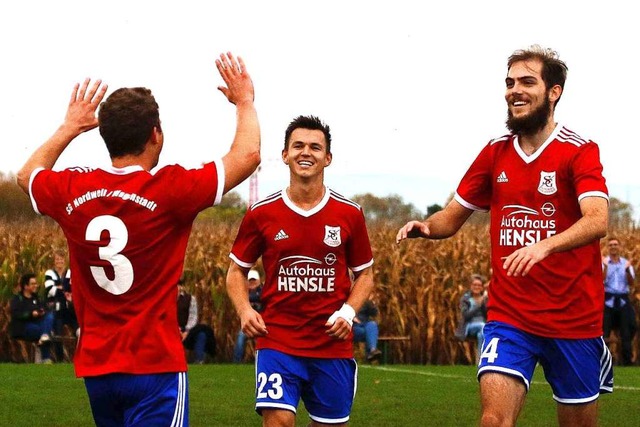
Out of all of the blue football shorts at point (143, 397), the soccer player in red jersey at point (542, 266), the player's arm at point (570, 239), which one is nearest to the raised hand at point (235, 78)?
the blue football shorts at point (143, 397)

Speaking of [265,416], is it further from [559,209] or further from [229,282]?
[559,209]

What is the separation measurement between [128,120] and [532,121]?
2908 mm

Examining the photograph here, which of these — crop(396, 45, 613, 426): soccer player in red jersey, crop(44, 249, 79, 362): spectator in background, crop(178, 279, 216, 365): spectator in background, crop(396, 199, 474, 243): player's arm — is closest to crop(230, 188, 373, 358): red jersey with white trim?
crop(396, 199, 474, 243): player's arm

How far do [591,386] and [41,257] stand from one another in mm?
21027

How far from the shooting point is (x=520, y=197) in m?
7.83

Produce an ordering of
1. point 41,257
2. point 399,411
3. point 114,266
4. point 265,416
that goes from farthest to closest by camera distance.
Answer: point 41,257, point 399,411, point 265,416, point 114,266

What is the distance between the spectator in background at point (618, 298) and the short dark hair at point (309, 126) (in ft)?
48.4

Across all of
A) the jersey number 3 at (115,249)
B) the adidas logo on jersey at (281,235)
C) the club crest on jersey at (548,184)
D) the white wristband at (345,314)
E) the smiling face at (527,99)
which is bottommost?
the white wristband at (345,314)

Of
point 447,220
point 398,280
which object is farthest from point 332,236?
point 398,280

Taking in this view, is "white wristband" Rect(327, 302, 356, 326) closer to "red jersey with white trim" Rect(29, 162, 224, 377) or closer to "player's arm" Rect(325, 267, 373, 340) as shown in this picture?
"player's arm" Rect(325, 267, 373, 340)

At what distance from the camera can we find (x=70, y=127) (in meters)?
6.22

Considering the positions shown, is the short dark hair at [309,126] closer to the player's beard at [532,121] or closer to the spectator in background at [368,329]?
the player's beard at [532,121]

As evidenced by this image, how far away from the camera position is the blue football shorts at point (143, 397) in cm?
586

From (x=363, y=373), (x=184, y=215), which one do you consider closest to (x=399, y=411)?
(x=363, y=373)
